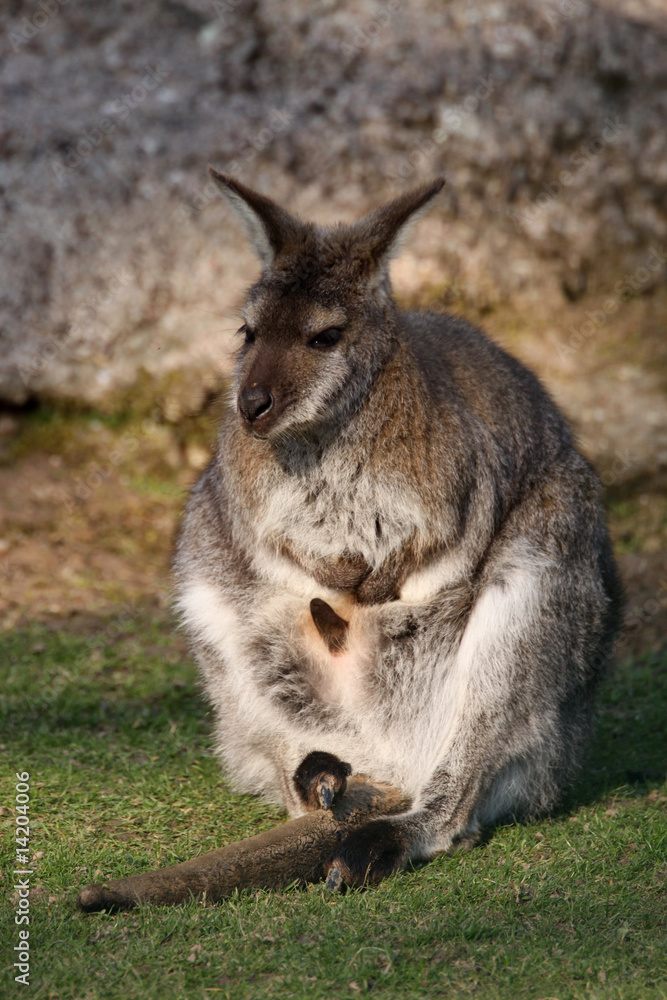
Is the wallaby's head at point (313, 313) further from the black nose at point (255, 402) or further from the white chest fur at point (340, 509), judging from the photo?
the white chest fur at point (340, 509)

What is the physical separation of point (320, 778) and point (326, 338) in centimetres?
127

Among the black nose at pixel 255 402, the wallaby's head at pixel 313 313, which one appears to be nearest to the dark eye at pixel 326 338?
the wallaby's head at pixel 313 313

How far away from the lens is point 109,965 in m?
2.53

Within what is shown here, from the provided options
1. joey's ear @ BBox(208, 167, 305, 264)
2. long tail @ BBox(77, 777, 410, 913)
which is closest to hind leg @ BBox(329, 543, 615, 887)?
long tail @ BBox(77, 777, 410, 913)

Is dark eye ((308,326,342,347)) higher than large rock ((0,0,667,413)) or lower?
lower

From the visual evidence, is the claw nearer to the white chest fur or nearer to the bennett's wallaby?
the bennett's wallaby

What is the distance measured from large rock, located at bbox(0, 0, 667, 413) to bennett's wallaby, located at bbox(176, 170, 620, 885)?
2794mm

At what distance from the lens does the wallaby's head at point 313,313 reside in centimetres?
307

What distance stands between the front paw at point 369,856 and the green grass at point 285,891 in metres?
0.05

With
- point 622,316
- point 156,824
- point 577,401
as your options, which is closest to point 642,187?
point 622,316

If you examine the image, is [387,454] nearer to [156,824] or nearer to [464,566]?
[464,566]

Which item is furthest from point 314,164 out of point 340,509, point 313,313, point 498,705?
point 498,705

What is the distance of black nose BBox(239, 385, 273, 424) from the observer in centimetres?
301

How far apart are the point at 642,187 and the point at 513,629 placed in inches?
157
